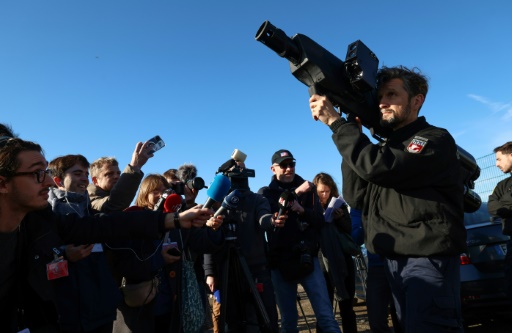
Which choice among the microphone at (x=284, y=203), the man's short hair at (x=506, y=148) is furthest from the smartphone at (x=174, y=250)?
the man's short hair at (x=506, y=148)

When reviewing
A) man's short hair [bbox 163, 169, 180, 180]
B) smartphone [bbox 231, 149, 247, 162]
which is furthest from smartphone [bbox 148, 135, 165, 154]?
man's short hair [bbox 163, 169, 180, 180]

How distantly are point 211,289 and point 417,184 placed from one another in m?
2.83

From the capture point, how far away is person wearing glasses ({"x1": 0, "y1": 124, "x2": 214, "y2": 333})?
6.70 ft

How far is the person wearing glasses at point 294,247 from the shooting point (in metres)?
3.92

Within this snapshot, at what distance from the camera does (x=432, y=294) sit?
6.48ft

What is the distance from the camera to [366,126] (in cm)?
268

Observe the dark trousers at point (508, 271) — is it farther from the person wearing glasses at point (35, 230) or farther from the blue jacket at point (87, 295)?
the blue jacket at point (87, 295)

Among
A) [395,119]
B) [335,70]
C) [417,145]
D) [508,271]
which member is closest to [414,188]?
[417,145]

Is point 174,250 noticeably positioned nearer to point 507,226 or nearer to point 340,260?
point 340,260

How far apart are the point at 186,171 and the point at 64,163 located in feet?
6.23

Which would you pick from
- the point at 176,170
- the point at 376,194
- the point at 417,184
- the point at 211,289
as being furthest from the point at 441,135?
the point at 176,170

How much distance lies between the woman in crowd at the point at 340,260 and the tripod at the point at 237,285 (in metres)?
1.43

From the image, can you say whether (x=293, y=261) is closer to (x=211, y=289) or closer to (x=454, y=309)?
(x=211, y=289)

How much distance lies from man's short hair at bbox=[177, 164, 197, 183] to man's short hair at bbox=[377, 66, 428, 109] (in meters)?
3.08
